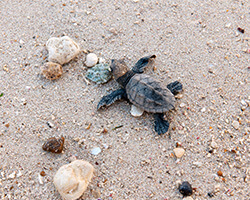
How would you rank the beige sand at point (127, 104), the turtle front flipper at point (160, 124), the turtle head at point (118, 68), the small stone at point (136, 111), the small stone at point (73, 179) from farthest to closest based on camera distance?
1. the turtle head at point (118, 68)
2. the small stone at point (136, 111)
3. the turtle front flipper at point (160, 124)
4. the beige sand at point (127, 104)
5. the small stone at point (73, 179)

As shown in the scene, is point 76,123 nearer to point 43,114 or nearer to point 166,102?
point 43,114

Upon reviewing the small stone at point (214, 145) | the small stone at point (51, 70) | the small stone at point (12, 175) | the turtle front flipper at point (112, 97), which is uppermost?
the small stone at point (51, 70)

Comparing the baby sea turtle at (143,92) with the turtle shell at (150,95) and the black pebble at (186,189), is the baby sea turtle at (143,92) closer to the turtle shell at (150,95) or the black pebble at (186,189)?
the turtle shell at (150,95)

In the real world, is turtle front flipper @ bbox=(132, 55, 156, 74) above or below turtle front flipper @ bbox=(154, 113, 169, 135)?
above

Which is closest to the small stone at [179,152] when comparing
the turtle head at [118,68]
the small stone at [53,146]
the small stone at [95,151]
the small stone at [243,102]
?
the small stone at [95,151]

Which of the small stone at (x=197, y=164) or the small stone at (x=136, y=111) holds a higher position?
the small stone at (x=136, y=111)

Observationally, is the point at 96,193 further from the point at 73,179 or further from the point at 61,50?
the point at 61,50

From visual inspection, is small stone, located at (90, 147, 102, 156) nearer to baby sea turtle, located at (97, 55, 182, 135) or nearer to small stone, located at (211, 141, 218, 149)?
baby sea turtle, located at (97, 55, 182, 135)

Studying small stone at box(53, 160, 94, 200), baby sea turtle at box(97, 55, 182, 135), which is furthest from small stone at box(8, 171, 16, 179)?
baby sea turtle at box(97, 55, 182, 135)

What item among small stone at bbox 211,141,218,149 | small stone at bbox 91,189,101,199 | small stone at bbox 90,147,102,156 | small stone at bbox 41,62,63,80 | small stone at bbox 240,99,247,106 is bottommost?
small stone at bbox 91,189,101,199
